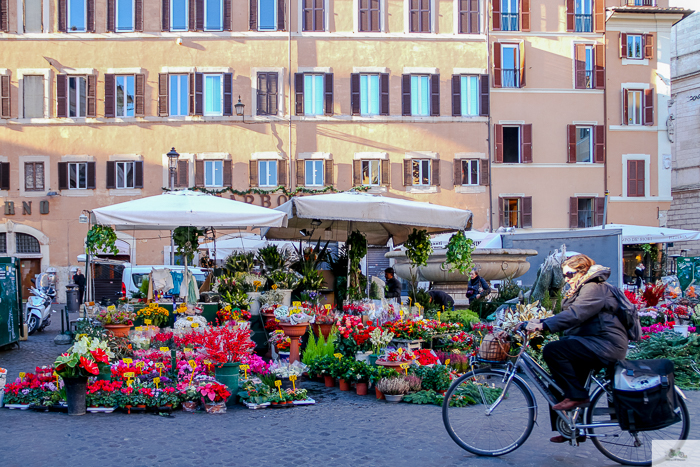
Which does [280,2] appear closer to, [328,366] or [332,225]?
[332,225]

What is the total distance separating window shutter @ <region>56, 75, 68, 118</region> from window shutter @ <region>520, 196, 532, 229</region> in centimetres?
1742

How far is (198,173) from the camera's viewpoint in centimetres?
2606

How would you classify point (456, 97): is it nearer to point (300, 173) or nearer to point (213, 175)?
point (300, 173)

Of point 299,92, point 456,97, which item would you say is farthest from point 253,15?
point 456,97

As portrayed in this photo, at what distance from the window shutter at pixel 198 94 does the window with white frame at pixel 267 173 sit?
9.67 ft

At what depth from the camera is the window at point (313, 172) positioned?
86.9 feet

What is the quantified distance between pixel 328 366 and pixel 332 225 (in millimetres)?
4435

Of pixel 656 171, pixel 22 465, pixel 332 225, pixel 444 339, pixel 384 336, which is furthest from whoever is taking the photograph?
pixel 656 171

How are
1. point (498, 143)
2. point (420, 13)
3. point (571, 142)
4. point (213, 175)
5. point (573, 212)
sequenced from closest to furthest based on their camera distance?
point (213, 175), point (420, 13), point (498, 143), point (573, 212), point (571, 142)

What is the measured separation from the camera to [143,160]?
85.7 feet

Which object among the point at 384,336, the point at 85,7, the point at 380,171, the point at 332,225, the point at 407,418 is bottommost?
the point at 407,418

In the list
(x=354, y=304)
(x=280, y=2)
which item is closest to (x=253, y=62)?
(x=280, y=2)

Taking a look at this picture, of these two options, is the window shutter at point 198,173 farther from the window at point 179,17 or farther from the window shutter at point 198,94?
the window at point 179,17

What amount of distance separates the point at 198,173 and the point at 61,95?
5706 mm
